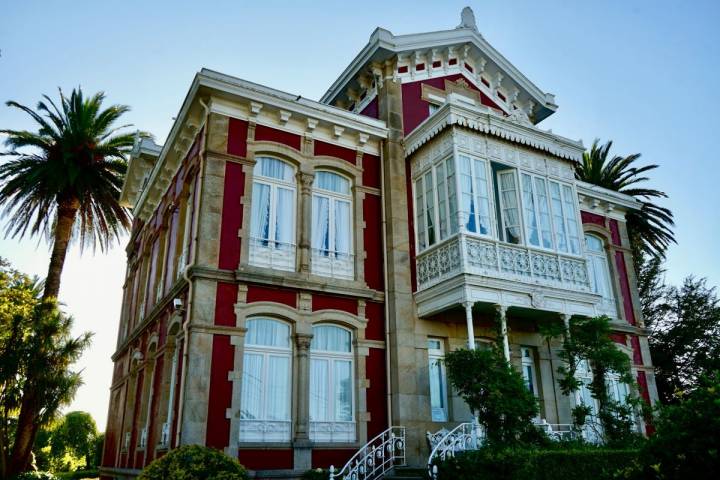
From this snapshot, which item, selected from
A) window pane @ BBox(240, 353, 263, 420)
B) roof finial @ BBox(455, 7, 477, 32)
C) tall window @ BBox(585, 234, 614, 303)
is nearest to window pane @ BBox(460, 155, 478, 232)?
window pane @ BBox(240, 353, 263, 420)

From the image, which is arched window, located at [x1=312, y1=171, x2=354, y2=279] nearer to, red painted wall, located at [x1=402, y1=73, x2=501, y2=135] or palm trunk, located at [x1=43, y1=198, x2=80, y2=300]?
red painted wall, located at [x1=402, y1=73, x2=501, y2=135]

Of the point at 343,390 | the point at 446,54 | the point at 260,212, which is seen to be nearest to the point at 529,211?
the point at 446,54

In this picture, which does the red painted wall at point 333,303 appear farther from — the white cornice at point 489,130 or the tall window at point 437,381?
the white cornice at point 489,130

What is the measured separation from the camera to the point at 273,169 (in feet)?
48.1

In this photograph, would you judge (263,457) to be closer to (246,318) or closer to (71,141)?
(246,318)

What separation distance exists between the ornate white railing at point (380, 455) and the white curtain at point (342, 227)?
4555 millimetres

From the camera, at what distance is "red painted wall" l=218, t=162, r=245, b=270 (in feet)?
42.9

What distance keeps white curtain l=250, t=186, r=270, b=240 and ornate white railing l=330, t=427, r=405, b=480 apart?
211 inches

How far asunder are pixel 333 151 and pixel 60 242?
43.6 feet

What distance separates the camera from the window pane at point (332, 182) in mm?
15273

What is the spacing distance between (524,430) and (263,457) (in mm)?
5314

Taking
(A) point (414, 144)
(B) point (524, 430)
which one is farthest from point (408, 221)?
(B) point (524, 430)

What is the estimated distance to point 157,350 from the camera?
50.7 feet

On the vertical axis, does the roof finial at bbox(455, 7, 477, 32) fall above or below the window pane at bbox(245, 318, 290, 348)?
above
